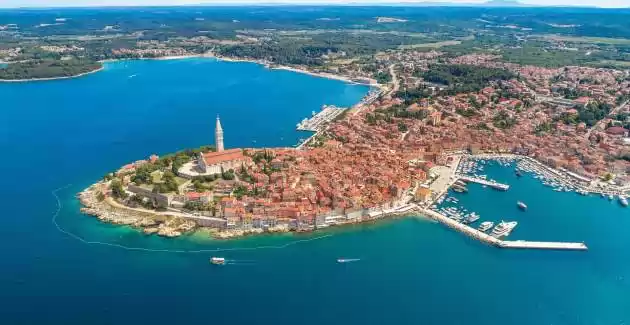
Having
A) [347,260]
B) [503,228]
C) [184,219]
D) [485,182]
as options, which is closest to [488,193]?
[485,182]

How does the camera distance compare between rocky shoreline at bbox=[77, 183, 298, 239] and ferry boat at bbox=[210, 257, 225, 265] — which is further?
rocky shoreline at bbox=[77, 183, 298, 239]

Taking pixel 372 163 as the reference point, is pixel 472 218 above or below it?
below

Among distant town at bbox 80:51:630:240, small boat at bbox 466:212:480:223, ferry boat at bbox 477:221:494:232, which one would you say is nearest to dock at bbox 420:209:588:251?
ferry boat at bbox 477:221:494:232

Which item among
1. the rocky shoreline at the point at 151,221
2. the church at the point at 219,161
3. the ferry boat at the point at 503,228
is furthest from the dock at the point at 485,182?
the church at the point at 219,161

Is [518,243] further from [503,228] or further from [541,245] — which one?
[503,228]

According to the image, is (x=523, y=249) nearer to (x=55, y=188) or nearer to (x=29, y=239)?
(x=29, y=239)

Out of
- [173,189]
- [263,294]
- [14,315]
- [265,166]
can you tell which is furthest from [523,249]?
[14,315]

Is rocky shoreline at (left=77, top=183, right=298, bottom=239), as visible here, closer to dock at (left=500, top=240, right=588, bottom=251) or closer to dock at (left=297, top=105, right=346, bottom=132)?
dock at (left=500, top=240, right=588, bottom=251)

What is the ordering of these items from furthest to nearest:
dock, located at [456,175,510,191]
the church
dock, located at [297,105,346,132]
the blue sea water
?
dock, located at [297,105,346,132]
dock, located at [456,175,510,191]
the church
the blue sea water
